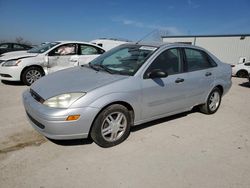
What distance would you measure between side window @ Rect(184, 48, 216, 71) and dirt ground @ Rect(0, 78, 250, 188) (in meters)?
1.16

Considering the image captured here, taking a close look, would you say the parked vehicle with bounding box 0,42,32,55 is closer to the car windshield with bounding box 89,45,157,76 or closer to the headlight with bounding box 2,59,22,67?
the headlight with bounding box 2,59,22,67

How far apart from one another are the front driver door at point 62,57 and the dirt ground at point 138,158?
3.34m

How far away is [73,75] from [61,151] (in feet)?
4.17

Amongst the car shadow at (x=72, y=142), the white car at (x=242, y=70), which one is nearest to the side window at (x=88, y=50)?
the car shadow at (x=72, y=142)

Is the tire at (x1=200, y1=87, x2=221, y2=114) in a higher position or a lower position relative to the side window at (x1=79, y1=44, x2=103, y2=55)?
lower

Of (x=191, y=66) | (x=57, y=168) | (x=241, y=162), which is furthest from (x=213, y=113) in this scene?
(x=57, y=168)

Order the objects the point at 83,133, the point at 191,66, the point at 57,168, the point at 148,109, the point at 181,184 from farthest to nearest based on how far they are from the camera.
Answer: the point at 191,66, the point at 148,109, the point at 83,133, the point at 57,168, the point at 181,184

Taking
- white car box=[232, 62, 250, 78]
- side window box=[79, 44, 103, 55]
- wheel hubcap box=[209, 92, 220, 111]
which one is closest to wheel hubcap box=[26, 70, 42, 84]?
side window box=[79, 44, 103, 55]

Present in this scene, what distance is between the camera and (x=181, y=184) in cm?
269

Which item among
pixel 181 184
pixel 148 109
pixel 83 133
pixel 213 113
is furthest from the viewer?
pixel 213 113

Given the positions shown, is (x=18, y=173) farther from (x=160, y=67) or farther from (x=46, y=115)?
(x=160, y=67)

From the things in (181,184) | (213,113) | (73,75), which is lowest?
(181,184)

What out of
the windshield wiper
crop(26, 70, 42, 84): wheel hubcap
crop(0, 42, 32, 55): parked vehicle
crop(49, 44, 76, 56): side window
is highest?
crop(0, 42, 32, 55): parked vehicle

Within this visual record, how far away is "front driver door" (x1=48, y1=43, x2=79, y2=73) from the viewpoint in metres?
7.57
